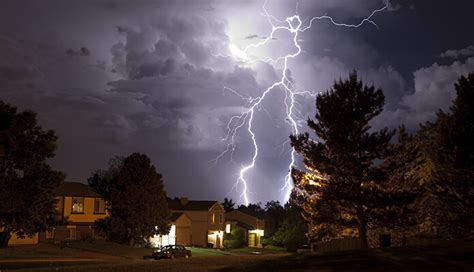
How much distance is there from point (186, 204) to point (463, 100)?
47603 mm

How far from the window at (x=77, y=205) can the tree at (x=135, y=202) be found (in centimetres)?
707

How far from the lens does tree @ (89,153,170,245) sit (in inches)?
1871

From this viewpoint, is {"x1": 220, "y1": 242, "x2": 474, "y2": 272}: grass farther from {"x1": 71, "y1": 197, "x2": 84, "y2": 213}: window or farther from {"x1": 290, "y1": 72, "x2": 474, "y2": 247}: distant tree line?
{"x1": 71, "y1": 197, "x2": 84, "y2": 213}: window

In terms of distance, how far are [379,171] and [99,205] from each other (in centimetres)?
3353

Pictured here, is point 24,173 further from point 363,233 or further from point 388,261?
point 388,261

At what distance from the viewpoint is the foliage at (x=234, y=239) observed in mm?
71062

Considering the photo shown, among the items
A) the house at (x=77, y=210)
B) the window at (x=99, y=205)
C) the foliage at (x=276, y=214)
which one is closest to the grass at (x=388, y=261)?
the house at (x=77, y=210)

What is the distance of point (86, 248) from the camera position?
1763 inches

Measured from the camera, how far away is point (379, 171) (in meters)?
32.6

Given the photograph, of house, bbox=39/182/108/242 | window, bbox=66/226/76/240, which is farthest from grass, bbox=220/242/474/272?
window, bbox=66/226/76/240

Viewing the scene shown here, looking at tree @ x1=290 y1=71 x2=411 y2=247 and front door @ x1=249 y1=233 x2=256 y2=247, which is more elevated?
tree @ x1=290 y1=71 x2=411 y2=247

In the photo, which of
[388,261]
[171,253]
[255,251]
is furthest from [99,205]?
[388,261]

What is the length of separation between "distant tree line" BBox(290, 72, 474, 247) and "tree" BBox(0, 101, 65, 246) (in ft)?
58.0

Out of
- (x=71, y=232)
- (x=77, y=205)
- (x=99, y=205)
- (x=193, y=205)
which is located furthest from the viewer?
(x=193, y=205)
